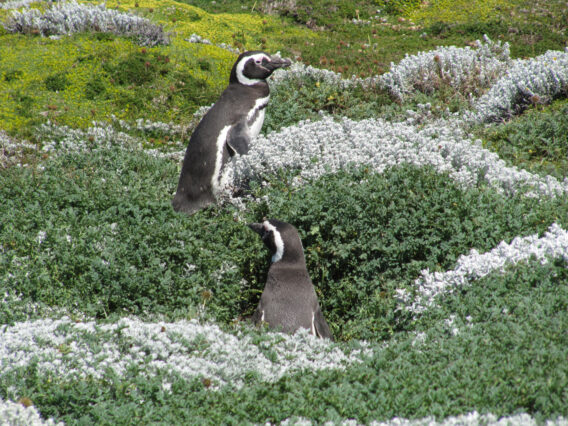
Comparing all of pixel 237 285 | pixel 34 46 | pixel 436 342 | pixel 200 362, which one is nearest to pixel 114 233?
pixel 237 285

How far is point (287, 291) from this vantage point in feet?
18.8

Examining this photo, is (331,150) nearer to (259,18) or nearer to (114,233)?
(114,233)

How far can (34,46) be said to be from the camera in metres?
13.2

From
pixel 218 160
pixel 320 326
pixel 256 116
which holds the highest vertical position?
pixel 256 116

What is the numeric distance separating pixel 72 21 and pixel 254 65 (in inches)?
278

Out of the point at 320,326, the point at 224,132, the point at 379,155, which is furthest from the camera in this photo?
the point at 224,132

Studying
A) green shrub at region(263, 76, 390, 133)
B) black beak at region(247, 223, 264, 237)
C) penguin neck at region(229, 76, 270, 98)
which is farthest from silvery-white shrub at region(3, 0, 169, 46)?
black beak at region(247, 223, 264, 237)

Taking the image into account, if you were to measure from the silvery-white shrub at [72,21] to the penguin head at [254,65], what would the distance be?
5438mm

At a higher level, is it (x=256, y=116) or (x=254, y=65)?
(x=254, y=65)

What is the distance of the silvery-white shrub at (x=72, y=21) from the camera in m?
13.7

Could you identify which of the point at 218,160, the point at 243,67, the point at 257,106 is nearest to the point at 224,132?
the point at 218,160

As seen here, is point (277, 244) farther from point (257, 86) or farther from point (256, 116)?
point (257, 86)

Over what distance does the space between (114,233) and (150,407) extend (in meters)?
3.11

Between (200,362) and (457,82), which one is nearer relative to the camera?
(200,362)
